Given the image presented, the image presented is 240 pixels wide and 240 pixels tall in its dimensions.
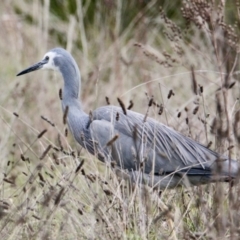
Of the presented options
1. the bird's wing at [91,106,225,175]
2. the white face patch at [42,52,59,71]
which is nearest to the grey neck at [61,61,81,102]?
the white face patch at [42,52,59,71]

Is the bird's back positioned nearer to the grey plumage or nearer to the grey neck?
the grey plumage

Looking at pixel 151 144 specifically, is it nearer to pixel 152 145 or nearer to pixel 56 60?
pixel 152 145

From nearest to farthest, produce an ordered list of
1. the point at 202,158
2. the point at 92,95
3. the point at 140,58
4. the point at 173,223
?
1. the point at 173,223
2. the point at 202,158
3. the point at 92,95
4. the point at 140,58

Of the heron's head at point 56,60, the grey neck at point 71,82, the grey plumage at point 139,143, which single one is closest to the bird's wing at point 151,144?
the grey plumage at point 139,143

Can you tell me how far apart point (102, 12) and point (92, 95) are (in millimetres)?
1437

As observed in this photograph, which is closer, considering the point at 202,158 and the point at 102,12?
the point at 202,158

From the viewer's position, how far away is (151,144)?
17.5 ft

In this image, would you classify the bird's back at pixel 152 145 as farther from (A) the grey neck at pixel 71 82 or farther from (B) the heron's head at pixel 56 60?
(B) the heron's head at pixel 56 60

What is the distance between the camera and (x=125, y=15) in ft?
31.1

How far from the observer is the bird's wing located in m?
5.29

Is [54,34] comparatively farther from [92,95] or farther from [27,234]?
[27,234]

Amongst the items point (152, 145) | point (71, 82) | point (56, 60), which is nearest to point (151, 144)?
point (152, 145)

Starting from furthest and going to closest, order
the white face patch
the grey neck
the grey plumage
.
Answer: the white face patch < the grey neck < the grey plumage

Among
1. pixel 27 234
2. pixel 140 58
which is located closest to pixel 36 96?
pixel 140 58
